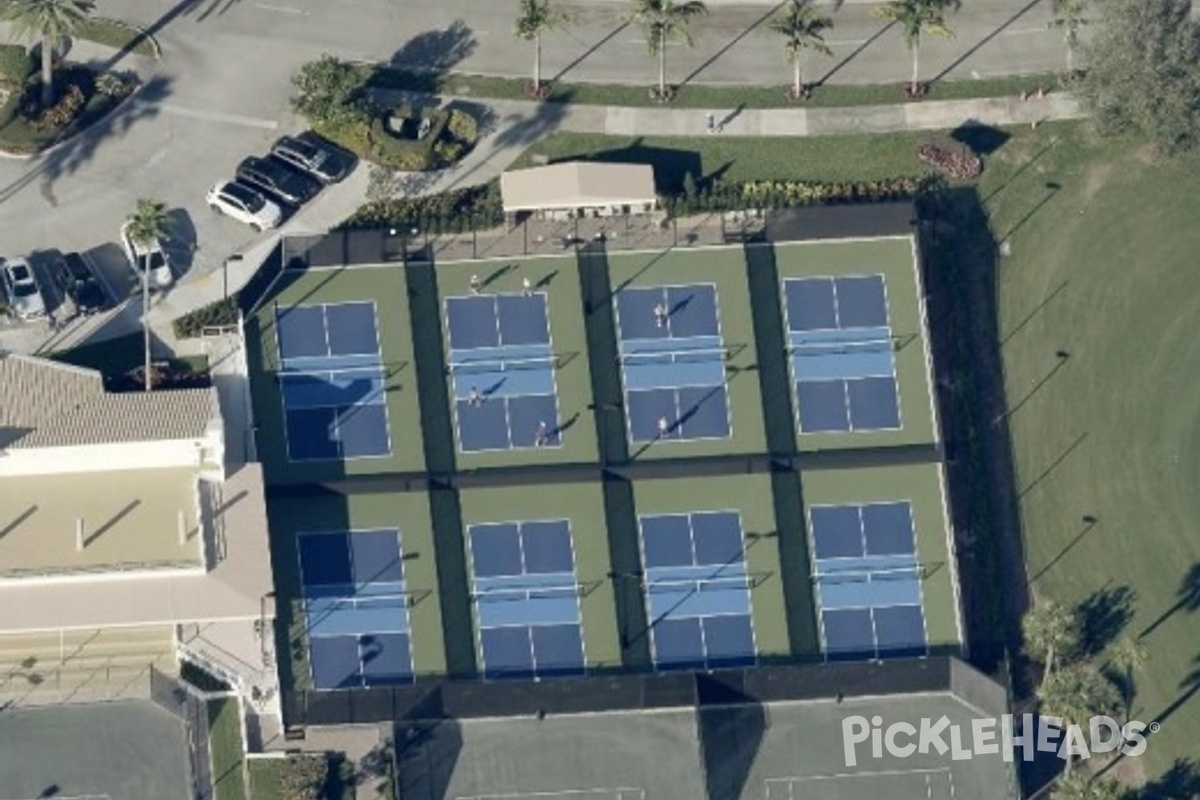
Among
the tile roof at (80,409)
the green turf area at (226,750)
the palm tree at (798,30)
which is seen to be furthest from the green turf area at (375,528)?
the palm tree at (798,30)

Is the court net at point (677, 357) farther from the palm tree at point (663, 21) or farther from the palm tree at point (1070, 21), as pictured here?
the palm tree at point (1070, 21)

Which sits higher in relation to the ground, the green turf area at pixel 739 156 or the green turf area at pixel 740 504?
the green turf area at pixel 739 156

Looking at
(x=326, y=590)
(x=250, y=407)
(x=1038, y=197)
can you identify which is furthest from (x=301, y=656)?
(x=1038, y=197)

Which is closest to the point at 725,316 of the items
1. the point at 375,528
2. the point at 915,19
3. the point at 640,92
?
the point at 640,92

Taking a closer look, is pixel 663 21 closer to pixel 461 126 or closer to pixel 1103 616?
pixel 461 126

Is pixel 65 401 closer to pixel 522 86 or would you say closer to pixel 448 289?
pixel 448 289
